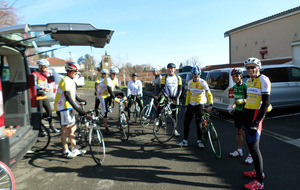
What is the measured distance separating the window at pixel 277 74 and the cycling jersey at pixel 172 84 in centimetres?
402

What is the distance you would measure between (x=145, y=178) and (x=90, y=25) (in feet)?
9.25

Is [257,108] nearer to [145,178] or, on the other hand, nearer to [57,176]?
[145,178]

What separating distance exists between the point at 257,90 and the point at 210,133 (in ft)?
5.34

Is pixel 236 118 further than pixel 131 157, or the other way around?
pixel 131 157

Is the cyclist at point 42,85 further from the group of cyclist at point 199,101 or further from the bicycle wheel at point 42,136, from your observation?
the bicycle wheel at point 42,136

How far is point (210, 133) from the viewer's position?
442 cm

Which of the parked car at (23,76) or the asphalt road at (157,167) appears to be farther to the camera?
the parked car at (23,76)

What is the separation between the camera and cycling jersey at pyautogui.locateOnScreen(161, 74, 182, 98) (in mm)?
5688

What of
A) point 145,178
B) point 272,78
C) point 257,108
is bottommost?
point 145,178

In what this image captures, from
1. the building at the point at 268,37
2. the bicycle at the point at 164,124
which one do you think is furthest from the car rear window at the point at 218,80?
the building at the point at 268,37

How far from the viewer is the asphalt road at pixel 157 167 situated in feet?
10.7

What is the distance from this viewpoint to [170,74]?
5.73 meters

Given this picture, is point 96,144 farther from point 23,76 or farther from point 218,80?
point 218,80

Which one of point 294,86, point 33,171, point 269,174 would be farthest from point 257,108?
point 294,86
